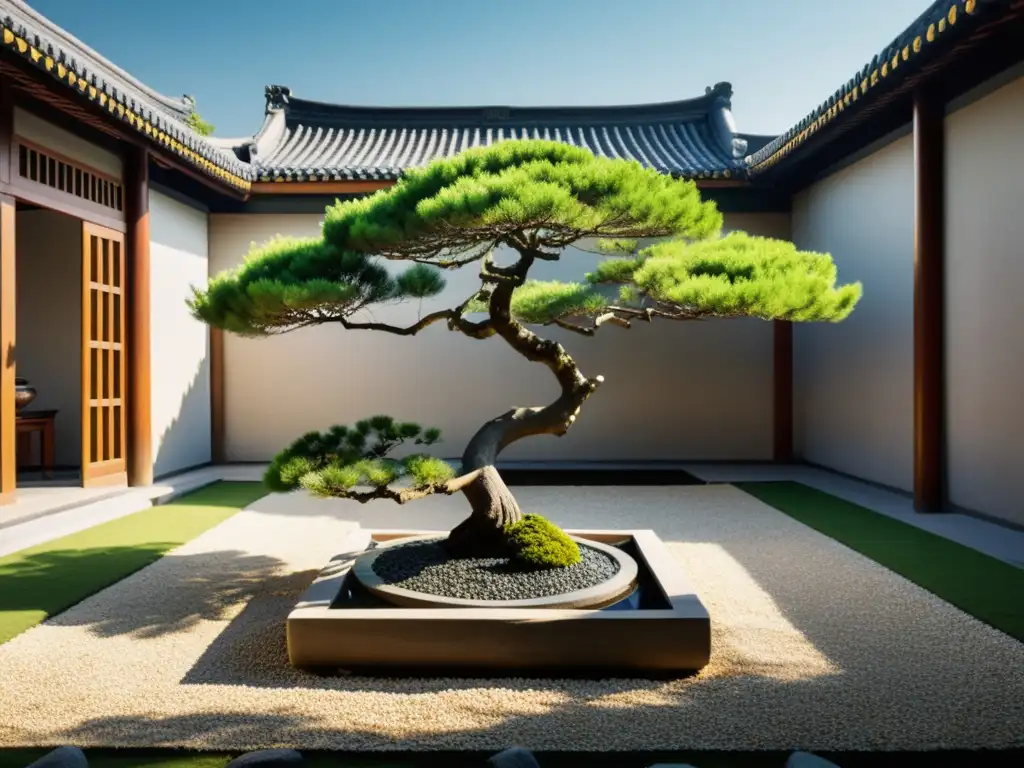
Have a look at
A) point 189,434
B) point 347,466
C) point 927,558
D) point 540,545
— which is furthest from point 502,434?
point 189,434

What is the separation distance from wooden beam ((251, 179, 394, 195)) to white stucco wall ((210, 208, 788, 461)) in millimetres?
445

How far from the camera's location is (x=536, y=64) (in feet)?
34.2

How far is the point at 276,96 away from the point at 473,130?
239 cm

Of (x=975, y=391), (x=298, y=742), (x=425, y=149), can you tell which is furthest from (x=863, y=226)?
Result: (x=298, y=742)

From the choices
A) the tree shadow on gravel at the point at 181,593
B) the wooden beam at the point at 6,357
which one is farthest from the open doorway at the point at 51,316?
the tree shadow on gravel at the point at 181,593

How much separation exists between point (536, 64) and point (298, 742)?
32.0 ft

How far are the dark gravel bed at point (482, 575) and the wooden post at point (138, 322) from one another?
3.84 meters

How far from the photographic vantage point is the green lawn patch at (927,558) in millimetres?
3344

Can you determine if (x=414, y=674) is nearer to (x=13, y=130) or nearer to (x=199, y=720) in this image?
(x=199, y=720)

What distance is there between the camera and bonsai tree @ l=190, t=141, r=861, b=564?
2789 millimetres

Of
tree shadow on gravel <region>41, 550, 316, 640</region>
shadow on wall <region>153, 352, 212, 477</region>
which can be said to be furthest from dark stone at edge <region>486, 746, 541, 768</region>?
shadow on wall <region>153, 352, 212, 477</region>

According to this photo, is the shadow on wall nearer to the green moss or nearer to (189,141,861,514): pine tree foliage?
(189,141,861,514): pine tree foliage

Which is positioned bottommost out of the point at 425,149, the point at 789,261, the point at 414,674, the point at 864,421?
the point at 414,674

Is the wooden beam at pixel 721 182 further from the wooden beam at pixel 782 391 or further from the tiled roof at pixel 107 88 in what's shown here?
the tiled roof at pixel 107 88
